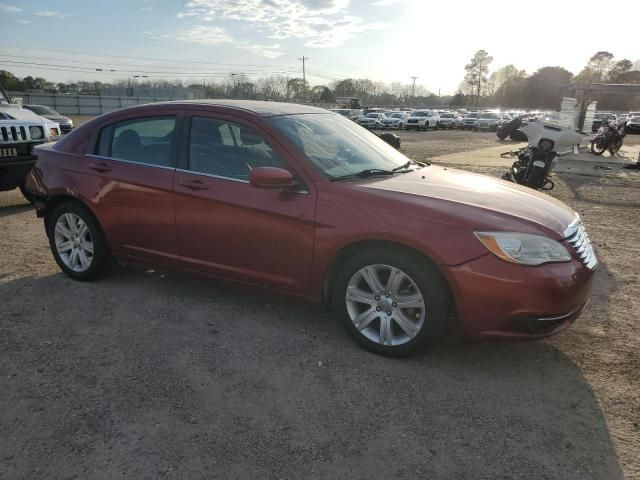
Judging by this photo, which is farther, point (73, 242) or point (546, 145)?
point (546, 145)

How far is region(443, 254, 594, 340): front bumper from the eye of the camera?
9.60ft

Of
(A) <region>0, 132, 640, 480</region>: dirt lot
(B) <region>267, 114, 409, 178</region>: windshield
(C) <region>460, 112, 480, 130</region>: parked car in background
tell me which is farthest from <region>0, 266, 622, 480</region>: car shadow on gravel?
(C) <region>460, 112, 480, 130</region>: parked car in background

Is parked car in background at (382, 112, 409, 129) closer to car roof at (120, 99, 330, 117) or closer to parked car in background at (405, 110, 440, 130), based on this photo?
parked car in background at (405, 110, 440, 130)

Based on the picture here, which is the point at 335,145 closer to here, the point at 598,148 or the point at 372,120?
the point at 598,148

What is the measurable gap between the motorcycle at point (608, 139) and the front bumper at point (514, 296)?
17780mm

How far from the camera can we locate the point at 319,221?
3379 millimetres

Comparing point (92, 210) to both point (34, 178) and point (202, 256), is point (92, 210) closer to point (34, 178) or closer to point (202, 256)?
point (34, 178)

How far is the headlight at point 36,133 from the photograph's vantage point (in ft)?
26.1

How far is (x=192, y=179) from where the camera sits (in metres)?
3.89

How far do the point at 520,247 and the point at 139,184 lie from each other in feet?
9.77

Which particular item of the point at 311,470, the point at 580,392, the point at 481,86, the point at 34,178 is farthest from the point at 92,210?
the point at 481,86

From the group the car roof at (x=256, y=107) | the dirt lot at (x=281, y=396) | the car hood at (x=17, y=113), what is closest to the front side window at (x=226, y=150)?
the car roof at (x=256, y=107)

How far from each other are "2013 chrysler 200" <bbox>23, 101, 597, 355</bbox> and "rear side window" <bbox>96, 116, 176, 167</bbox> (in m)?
0.01

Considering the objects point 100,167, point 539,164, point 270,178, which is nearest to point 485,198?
point 270,178
